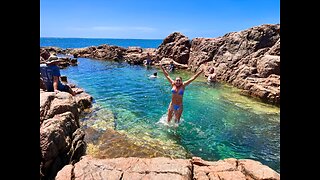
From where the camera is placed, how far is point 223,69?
27547 mm

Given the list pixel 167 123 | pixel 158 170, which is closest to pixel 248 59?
pixel 167 123

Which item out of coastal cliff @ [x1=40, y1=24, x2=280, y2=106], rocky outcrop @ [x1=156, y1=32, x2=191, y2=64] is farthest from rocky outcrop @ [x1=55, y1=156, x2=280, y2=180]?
rocky outcrop @ [x1=156, y1=32, x2=191, y2=64]

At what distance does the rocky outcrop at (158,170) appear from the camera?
5.17 meters

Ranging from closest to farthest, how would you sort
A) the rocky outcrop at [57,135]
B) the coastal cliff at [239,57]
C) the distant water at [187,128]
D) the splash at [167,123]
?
the rocky outcrop at [57,135] < the distant water at [187,128] < the splash at [167,123] < the coastal cliff at [239,57]

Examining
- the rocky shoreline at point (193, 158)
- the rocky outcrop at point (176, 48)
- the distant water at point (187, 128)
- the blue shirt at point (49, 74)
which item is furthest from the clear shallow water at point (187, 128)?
the rocky outcrop at point (176, 48)

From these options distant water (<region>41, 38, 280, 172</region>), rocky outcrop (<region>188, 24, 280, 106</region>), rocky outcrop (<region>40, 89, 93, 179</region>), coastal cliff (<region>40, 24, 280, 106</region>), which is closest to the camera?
rocky outcrop (<region>40, 89, 93, 179</region>)

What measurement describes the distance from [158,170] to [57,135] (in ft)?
9.50

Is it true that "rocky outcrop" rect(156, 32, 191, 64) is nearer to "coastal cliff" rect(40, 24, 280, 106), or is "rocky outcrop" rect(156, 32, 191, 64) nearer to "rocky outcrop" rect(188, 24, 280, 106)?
"coastal cliff" rect(40, 24, 280, 106)

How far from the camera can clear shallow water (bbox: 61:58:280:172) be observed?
895 cm

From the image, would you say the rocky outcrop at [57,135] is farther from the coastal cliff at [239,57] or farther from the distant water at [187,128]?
the coastal cliff at [239,57]
